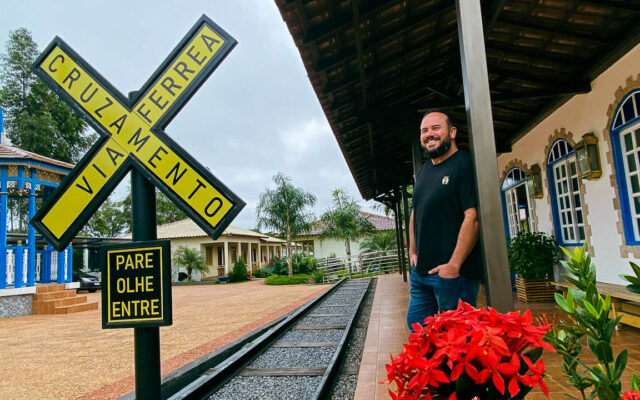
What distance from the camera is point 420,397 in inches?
36.6

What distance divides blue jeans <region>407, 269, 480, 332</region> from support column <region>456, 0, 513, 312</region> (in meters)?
0.26

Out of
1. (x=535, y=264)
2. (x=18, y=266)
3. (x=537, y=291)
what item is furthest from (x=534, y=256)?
(x=18, y=266)

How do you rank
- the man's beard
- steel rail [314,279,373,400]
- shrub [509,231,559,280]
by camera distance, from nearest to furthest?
the man's beard < steel rail [314,279,373,400] < shrub [509,231,559,280]

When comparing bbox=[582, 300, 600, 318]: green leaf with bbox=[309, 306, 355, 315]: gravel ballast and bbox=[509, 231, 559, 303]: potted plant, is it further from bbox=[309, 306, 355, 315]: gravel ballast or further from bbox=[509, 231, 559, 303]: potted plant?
bbox=[309, 306, 355, 315]: gravel ballast

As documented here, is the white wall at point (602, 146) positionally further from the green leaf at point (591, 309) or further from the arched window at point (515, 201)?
the green leaf at point (591, 309)

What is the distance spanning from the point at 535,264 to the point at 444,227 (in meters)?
4.96

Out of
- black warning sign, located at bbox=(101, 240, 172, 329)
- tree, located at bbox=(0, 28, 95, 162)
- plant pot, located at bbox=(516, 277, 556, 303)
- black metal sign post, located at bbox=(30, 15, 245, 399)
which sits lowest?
plant pot, located at bbox=(516, 277, 556, 303)

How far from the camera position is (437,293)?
2008mm

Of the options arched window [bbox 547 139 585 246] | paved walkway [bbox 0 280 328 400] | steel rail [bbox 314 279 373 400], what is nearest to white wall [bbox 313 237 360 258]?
paved walkway [bbox 0 280 328 400]

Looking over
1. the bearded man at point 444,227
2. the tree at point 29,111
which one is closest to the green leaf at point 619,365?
the bearded man at point 444,227

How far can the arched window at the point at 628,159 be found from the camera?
4215 mm

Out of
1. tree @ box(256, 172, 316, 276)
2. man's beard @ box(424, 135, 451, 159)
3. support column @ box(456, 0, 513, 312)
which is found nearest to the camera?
support column @ box(456, 0, 513, 312)

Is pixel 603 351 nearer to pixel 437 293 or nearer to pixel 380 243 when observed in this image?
pixel 437 293

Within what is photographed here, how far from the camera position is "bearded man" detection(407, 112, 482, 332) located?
192 centimetres
